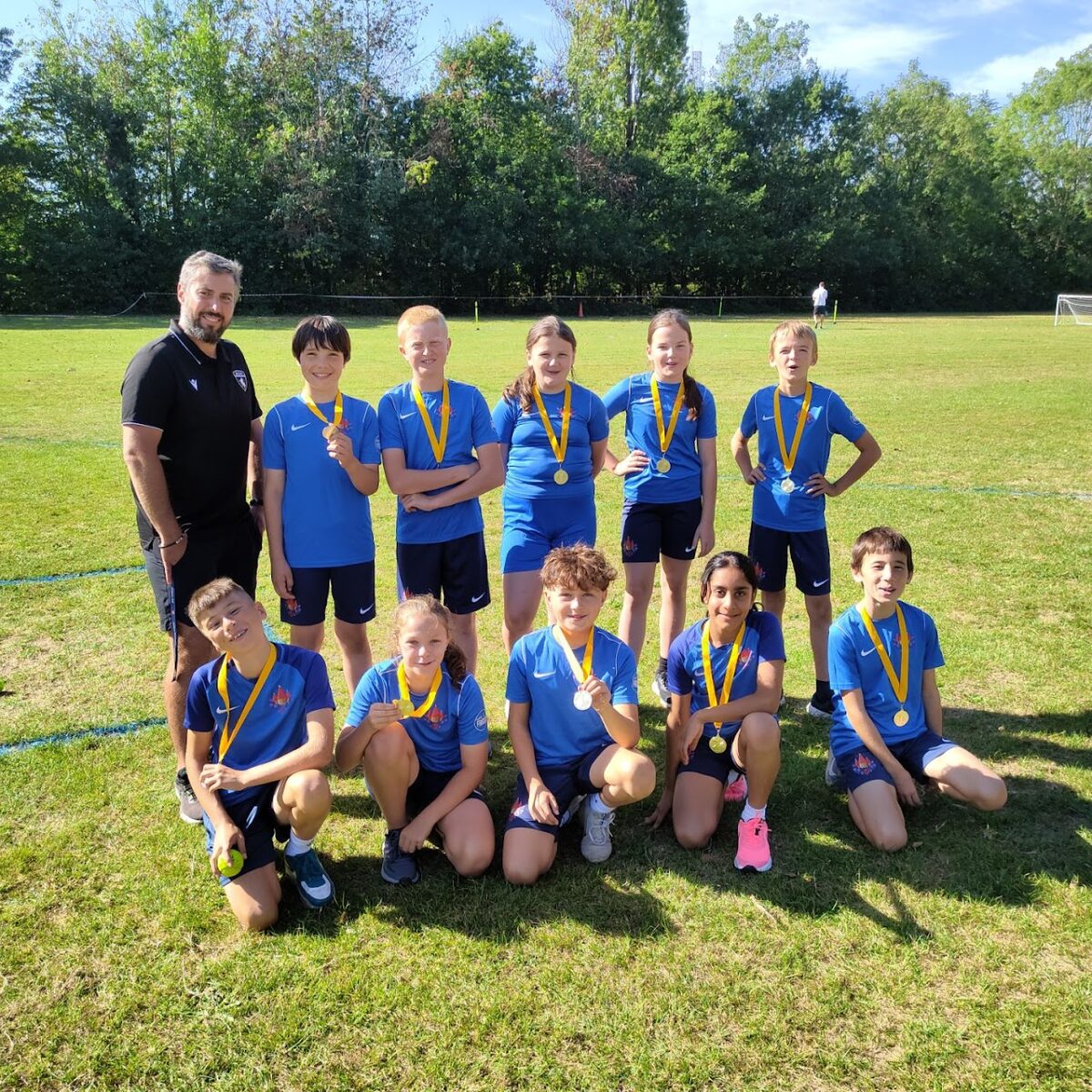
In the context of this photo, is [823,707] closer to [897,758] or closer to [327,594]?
[897,758]

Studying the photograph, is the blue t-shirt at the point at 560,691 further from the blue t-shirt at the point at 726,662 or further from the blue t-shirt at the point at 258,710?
the blue t-shirt at the point at 258,710

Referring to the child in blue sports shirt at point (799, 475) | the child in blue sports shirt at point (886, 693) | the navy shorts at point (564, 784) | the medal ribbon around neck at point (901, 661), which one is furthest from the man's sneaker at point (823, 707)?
the navy shorts at point (564, 784)

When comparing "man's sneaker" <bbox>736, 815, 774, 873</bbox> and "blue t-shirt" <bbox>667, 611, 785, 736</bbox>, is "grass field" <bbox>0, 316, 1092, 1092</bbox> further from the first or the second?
"blue t-shirt" <bbox>667, 611, 785, 736</bbox>

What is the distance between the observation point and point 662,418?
430 cm

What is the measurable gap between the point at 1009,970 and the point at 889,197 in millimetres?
56979

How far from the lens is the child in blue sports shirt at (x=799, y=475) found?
423 cm

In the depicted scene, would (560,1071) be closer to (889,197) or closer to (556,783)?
(556,783)

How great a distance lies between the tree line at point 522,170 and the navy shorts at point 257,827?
39.4m

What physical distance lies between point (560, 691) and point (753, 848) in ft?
3.05

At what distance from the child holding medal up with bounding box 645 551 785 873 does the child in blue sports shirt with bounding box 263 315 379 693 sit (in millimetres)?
1481

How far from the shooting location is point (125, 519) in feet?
24.4

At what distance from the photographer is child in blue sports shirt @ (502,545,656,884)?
306cm

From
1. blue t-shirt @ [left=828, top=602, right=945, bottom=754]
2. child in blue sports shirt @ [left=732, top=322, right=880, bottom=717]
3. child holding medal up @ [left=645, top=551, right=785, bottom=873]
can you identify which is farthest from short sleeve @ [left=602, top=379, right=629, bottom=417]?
blue t-shirt @ [left=828, top=602, right=945, bottom=754]

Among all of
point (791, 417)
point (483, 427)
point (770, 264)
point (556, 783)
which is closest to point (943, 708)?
point (791, 417)
